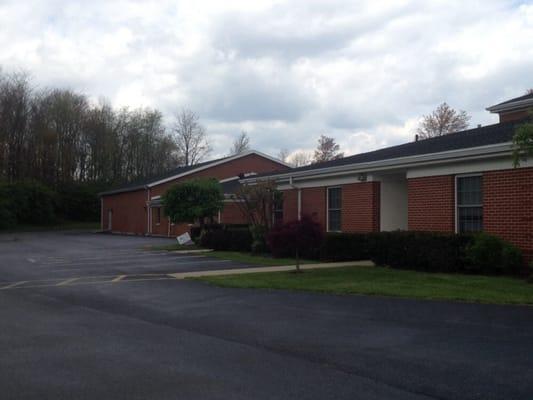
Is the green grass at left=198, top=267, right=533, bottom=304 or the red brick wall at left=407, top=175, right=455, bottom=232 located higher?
the red brick wall at left=407, top=175, right=455, bottom=232

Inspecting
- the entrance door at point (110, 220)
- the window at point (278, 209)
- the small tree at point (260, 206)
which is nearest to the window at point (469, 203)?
the small tree at point (260, 206)

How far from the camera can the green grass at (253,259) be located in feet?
66.8

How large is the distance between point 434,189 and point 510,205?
2712 millimetres

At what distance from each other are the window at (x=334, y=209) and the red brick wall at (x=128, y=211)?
1072 inches

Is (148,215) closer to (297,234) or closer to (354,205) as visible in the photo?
(354,205)

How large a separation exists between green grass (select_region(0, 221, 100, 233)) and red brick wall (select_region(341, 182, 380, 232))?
4385 cm

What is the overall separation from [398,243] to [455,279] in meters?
2.97

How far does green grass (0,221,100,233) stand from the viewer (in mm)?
59219

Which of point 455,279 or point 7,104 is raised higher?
point 7,104

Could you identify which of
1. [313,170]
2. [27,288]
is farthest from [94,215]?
[27,288]

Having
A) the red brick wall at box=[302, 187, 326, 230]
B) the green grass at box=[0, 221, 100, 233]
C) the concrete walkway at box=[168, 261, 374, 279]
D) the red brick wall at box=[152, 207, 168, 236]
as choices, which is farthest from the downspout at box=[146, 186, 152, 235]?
the concrete walkway at box=[168, 261, 374, 279]

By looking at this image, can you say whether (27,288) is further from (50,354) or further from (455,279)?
(455,279)

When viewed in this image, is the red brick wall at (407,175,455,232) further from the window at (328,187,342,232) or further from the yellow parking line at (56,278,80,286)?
the yellow parking line at (56,278,80,286)

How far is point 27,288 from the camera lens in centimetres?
1523
